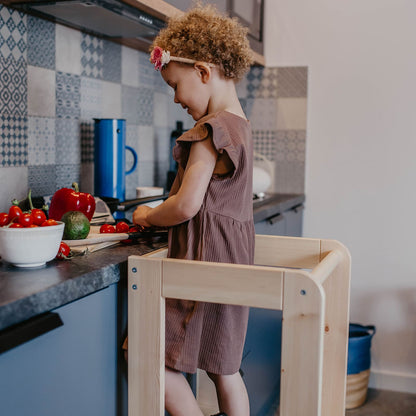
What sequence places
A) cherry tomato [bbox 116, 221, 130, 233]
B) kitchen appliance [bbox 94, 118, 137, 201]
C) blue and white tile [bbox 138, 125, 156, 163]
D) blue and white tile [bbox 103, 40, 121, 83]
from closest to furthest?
cherry tomato [bbox 116, 221, 130, 233], kitchen appliance [bbox 94, 118, 137, 201], blue and white tile [bbox 103, 40, 121, 83], blue and white tile [bbox 138, 125, 156, 163]

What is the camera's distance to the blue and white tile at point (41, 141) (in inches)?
69.7

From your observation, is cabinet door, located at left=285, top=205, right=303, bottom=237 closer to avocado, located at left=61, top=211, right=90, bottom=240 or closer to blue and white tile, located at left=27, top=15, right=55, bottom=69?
blue and white tile, located at left=27, top=15, right=55, bottom=69

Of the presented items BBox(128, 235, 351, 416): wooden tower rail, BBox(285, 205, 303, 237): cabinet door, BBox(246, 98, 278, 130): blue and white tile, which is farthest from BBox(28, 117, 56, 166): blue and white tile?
BBox(246, 98, 278, 130): blue and white tile

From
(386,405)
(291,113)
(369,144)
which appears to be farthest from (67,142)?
(386,405)

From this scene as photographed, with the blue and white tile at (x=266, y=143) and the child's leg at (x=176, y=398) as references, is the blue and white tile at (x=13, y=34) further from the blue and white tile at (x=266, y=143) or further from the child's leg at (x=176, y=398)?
the blue and white tile at (x=266, y=143)

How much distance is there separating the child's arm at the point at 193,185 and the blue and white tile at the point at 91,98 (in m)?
0.92

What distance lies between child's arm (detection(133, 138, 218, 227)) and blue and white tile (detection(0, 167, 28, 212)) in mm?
640

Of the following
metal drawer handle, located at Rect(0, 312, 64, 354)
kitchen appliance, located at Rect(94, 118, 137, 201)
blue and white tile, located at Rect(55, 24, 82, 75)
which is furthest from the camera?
kitchen appliance, located at Rect(94, 118, 137, 201)

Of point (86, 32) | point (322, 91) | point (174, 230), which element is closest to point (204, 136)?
point (174, 230)

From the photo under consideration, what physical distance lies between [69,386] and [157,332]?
190 millimetres

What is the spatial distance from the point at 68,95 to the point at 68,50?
0.15 metres

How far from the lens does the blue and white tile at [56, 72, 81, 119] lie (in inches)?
74.3

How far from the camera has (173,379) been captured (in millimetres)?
1208

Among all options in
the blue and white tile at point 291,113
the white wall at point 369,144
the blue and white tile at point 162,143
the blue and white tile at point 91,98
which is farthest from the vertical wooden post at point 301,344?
the blue and white tile at point 291,113
